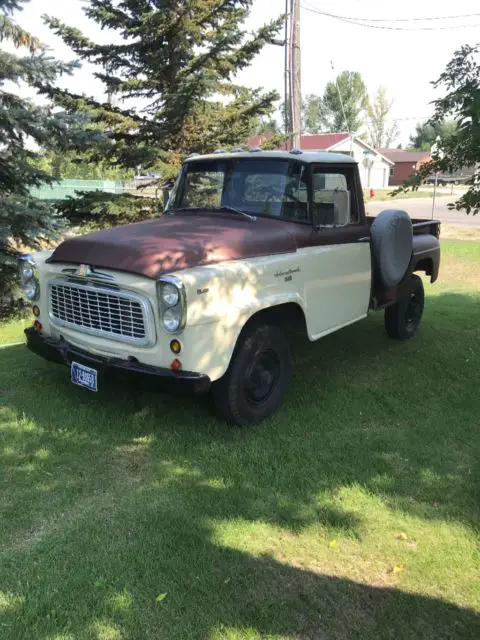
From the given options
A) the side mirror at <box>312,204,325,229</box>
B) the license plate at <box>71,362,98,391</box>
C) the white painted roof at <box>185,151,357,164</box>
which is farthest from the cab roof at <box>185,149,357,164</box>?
the license plate at <box>71,362,98,391</box>

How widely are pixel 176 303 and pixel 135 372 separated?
0.60 meters

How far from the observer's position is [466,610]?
2627 millimetres

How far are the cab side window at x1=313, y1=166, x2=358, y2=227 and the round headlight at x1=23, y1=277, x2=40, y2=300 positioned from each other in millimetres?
2484

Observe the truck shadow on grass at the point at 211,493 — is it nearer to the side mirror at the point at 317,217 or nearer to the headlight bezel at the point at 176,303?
the headlight bezel at the point at 176,303

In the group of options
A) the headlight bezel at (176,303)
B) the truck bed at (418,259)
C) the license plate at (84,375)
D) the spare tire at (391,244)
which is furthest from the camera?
the truck bed at (418,259)

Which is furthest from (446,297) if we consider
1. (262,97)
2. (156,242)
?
(156,242)

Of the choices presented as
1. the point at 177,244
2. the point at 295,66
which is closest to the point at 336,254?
the point at 177,244

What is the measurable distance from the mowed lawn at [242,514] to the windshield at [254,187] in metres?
1.67

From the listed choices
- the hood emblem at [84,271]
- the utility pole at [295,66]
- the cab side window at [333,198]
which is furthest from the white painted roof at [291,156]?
the utility pole at [295,66]

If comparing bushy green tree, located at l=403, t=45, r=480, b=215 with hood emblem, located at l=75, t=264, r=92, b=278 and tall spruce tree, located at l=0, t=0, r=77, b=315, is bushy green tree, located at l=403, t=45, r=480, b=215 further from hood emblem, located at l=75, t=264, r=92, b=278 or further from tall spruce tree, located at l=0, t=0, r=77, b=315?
tall spruce tree, located at l=0, t=0, r=77, b=315

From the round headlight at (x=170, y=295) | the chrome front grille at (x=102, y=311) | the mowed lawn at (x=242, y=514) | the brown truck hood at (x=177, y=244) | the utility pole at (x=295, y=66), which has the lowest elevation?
the mowed lawn at (x=242, y=514)

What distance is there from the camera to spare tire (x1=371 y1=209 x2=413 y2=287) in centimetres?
555

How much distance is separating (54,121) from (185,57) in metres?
4.48

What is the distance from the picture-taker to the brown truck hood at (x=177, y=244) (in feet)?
12.8
